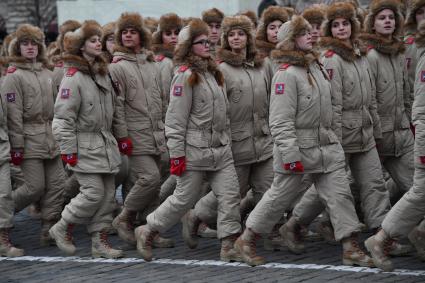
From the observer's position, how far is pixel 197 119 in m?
10.6

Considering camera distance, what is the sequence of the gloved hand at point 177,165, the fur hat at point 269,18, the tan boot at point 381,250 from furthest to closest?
the fur hat at point 269,18
the gloved hand at point 177,165
the tan boot at point 381,250

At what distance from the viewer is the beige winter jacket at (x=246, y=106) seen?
11.3 metres

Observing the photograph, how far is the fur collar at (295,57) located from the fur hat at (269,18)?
1.80 metres

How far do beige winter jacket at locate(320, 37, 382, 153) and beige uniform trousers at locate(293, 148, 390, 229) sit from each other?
0.43 ft

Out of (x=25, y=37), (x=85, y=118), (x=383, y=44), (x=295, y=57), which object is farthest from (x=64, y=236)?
(x=383, y=44)

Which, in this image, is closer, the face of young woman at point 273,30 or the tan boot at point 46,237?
the tan boot at point 46,237

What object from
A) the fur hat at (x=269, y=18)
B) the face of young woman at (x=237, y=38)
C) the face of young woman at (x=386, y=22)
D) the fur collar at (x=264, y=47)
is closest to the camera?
the face of young woman at (x=237, y=38)

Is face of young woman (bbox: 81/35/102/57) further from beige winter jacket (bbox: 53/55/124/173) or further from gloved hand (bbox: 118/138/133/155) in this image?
gloved hand (bbox: 118/138/133/155)

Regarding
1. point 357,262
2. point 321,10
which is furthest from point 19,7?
point 357,262

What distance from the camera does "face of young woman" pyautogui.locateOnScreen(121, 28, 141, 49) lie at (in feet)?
39.2

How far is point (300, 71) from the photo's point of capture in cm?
1031

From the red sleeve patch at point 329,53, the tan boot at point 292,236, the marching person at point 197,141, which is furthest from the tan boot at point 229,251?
the red sleeve patch at point 329,53

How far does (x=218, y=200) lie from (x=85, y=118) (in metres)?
1.47

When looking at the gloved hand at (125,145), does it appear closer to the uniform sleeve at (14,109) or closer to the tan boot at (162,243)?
the tan boot at (162,243)
